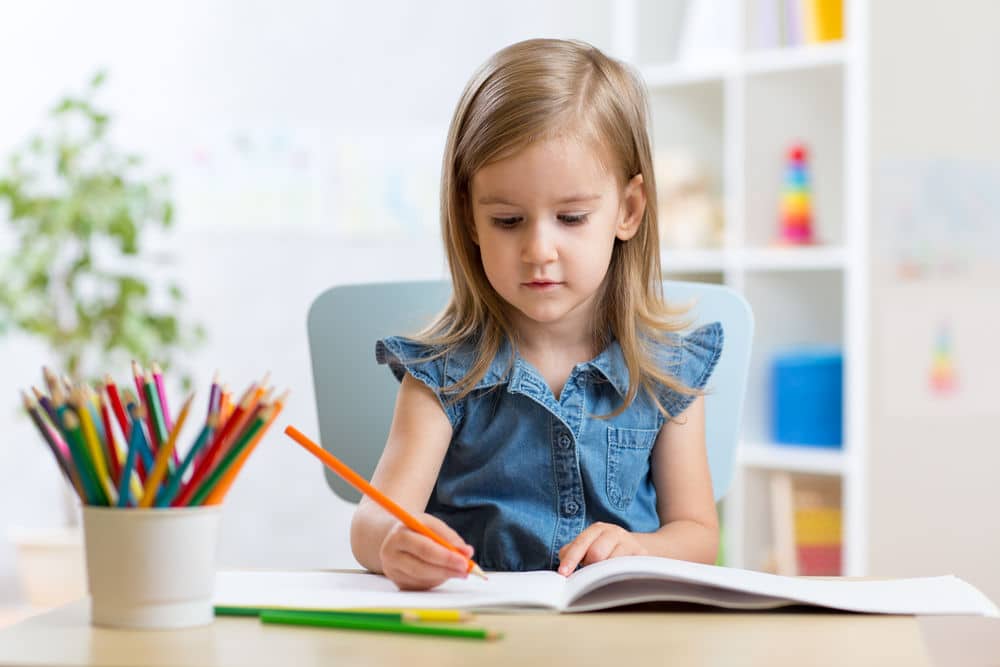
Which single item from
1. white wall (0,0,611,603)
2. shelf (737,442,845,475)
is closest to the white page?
shelf (737,442,845,475)

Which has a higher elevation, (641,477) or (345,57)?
(345,57)

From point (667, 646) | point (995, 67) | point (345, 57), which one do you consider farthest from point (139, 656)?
point (345, 57)

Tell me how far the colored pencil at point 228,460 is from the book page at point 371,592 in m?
0.08

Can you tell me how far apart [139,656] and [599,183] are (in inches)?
23.6

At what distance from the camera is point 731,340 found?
4.11 ft

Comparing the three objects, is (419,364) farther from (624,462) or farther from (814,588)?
(814,588)

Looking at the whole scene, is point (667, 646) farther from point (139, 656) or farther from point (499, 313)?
point (499, 313)

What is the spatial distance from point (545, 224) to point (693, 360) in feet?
0.81

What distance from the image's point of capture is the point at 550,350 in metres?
1.13

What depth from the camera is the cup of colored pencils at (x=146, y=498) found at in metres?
0.64

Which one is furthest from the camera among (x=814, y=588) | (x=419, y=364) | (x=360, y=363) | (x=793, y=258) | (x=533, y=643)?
(x=793, y=258)

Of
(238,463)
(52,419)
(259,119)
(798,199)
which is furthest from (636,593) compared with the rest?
(259,119)

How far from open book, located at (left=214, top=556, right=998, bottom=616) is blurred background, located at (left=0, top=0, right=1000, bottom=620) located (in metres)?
1.51

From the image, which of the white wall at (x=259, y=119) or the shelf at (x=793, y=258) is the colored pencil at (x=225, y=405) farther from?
the white wall at (x=259, y=119)
